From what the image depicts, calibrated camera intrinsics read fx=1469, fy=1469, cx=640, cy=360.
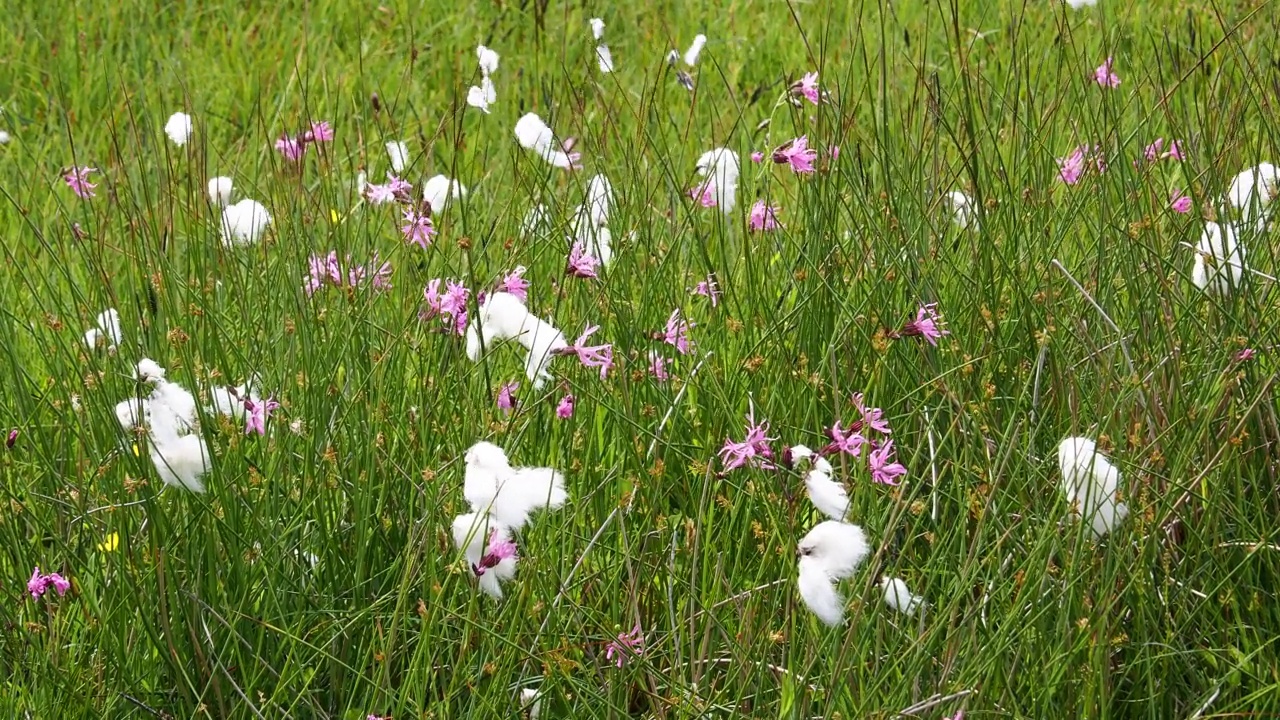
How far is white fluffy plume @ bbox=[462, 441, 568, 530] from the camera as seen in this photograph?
1341 millimetres

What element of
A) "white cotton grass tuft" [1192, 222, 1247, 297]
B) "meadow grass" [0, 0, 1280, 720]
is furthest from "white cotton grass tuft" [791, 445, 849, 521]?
"white cotton grass tuft" [1192, 222, 1247, 297]

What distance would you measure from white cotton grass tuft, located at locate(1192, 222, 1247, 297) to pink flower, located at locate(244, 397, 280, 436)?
1082 millimetres

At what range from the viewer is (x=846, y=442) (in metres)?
1.46

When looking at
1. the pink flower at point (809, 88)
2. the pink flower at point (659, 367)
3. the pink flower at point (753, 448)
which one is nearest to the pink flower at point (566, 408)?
the pink flower at point (659, 367)

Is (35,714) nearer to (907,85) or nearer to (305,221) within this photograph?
(305,221)

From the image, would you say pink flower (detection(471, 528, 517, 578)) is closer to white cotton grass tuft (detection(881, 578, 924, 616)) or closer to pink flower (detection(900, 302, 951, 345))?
white cotton grass tuft (detection(881, 578, 924, 616))

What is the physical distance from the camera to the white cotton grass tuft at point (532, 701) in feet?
4.77

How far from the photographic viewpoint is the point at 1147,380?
1684 mm

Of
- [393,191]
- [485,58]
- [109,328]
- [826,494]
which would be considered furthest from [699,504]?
[485,58]

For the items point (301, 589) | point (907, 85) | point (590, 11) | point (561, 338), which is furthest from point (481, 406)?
point (590, 11)

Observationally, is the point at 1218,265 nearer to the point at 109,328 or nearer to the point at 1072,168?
the point at 1072,168

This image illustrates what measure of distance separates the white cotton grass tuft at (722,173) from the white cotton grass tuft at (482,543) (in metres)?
0.93

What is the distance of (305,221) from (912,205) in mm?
880

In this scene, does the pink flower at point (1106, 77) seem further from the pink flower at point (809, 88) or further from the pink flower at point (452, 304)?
the pink flower at point (452, 304)
